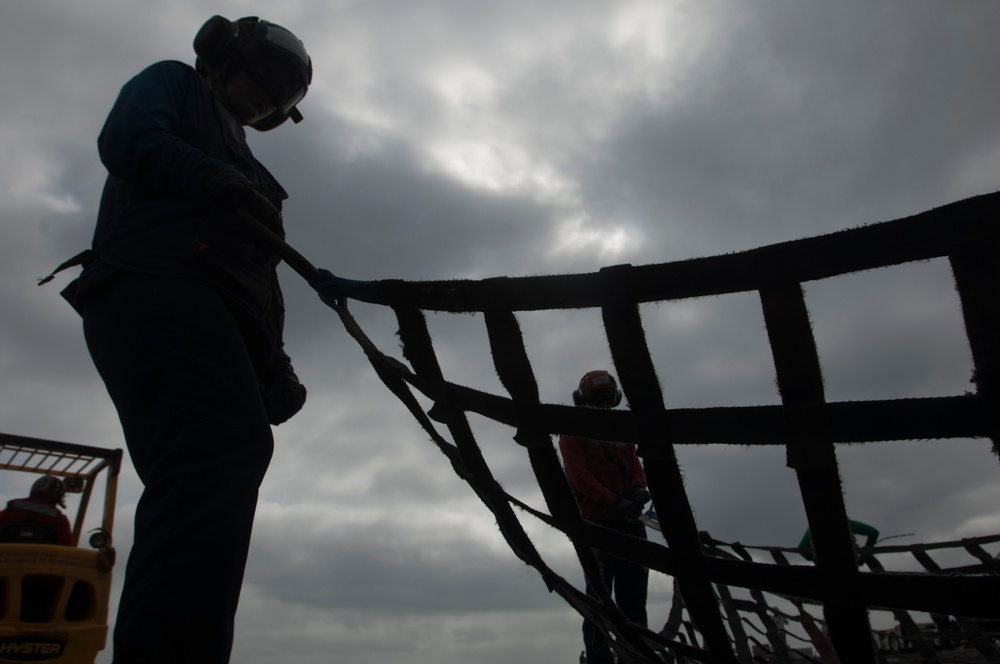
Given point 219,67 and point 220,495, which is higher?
point 219,67

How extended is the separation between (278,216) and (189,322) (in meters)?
0.46

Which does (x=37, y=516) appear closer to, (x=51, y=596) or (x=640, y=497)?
(x=51, y=596)

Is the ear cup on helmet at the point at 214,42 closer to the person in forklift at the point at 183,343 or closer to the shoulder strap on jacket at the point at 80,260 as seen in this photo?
Answer: the person in forklift at the point at 183,343

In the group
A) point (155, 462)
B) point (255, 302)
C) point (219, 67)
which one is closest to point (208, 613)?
point (155, 462)

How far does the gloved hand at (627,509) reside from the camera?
4.98 m

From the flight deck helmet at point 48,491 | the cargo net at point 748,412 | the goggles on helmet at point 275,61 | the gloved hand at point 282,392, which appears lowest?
the cargo net at point 748,412

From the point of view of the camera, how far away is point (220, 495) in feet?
5.15

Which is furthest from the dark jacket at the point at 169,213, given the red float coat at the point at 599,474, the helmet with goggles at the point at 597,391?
the red float coat at the point at 599,474

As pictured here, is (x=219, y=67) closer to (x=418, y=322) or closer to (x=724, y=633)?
(x=418, y=322)

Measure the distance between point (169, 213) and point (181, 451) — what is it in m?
0.69

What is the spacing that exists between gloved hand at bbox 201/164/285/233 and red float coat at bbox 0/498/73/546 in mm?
5825

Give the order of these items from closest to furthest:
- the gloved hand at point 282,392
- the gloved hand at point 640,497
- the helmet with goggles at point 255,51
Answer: the gloved hand at point 282,392 < the helmet with goggles at point 255,51 < the gloved hand at point 640,497

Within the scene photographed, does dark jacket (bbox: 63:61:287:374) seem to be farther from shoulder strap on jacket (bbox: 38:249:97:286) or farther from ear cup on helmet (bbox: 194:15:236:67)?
ear cup on helmet (bbox: 194:15:236:67)

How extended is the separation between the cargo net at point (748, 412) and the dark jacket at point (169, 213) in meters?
0.41
